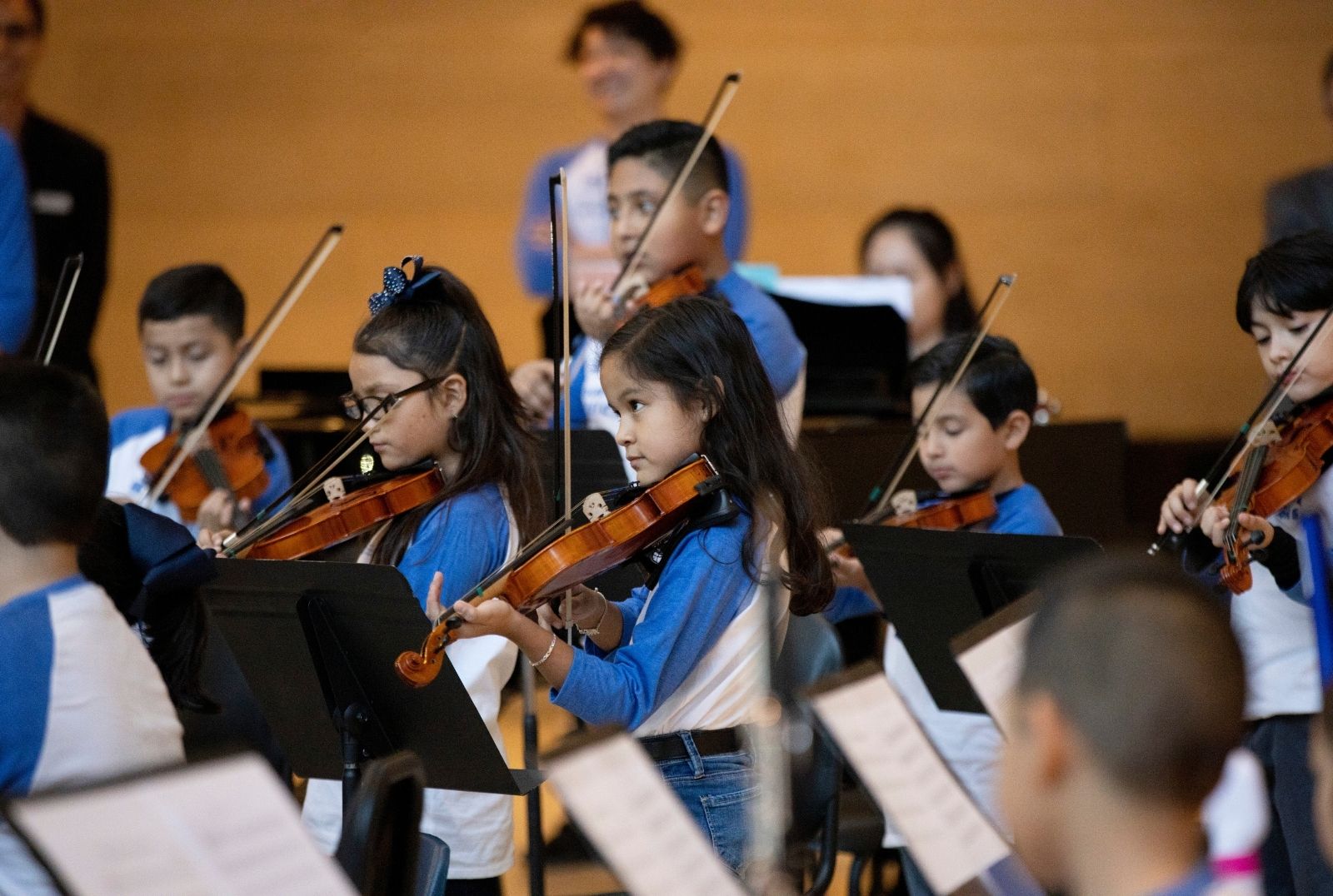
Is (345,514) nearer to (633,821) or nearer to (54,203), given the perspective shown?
(633,821)

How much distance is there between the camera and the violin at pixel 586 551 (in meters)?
1.97

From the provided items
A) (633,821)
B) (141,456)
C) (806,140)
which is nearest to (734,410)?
(633,821)

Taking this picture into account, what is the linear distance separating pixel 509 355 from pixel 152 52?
1708 mm

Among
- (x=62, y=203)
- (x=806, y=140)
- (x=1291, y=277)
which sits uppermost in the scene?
(x=806, y=140)

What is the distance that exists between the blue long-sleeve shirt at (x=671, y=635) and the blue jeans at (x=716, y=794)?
0.08 m

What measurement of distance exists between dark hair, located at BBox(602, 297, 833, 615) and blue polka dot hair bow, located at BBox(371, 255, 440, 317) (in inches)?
16.0

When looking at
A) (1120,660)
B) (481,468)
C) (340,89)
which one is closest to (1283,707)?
(481,468)

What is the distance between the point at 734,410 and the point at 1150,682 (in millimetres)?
1148

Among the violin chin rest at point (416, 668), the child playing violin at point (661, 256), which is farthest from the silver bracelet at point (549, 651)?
the child playing violin at point (661, 256)

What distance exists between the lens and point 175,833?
1.09 meters

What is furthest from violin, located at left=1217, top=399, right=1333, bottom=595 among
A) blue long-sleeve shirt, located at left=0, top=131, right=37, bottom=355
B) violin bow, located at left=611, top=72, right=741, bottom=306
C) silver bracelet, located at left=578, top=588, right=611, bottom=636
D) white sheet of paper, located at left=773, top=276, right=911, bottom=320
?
blue long-sleeve shirt, located at left=0, top=131, right=37, bottom=355

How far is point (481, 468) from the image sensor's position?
8.29 feet

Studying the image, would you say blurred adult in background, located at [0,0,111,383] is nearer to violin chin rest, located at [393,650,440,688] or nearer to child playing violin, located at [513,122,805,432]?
child playing violin, located at [513,122,805,432]

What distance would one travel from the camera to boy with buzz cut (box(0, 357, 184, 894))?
1.59 meters
